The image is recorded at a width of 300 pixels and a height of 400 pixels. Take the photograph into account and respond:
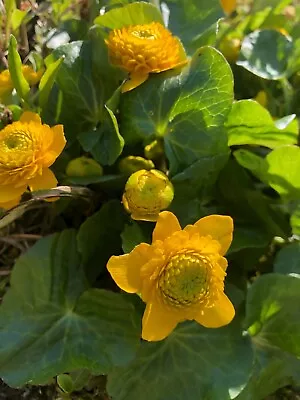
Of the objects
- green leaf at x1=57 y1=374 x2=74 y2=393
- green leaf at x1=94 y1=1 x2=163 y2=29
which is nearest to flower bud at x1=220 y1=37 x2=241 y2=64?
green leaf at x1=94 y1=1 x2=163 y2=29

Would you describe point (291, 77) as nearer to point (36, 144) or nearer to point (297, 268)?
point (297, 268)

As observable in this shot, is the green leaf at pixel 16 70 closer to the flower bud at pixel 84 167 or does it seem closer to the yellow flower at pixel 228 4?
the flower bud at pixel 84 167

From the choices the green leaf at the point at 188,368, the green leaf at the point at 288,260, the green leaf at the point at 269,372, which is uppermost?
the green leaf at the point at 288,260

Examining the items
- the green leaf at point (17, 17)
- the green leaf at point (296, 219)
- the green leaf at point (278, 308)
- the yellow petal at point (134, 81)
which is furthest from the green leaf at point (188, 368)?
the green leaf at point (17, 17)

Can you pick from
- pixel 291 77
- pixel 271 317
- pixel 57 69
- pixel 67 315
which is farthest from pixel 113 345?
pixel 291 77

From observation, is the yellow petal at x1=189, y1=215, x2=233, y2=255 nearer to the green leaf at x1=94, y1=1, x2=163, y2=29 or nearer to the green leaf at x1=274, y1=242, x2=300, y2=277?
the green leaf at x1=274, y1=242, x2=300, y2=277

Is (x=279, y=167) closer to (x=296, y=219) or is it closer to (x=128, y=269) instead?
(x=296, y=219)
